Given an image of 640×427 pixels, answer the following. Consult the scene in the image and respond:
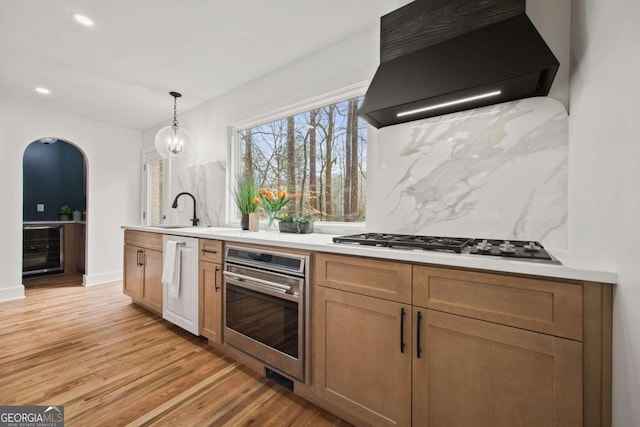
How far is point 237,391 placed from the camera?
1726 mm

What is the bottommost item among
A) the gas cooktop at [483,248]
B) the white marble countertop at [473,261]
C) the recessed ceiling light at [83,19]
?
the white marble countertop at [473,261]

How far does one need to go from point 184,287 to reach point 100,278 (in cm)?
285

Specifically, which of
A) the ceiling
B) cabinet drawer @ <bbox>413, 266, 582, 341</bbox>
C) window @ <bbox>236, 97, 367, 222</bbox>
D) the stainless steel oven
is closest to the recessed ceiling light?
the ceiling

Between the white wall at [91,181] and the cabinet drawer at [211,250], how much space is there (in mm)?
3139

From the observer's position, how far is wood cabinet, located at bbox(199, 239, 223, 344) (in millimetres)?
2107

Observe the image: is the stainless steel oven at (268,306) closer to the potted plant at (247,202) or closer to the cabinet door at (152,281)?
the potted plant at (247,202)

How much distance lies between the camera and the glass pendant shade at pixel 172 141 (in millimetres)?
2842

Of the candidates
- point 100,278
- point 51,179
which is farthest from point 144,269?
point 51,179

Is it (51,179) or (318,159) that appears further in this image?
(51,179)

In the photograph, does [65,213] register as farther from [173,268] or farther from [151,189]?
[173,268]

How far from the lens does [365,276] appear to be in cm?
134

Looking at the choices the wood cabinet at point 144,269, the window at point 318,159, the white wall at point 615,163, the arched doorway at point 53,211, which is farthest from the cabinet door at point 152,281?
the white wall at point 615,163

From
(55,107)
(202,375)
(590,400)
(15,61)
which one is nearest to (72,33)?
(15,61)

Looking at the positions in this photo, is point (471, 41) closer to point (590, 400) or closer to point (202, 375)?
point (590, 400)
